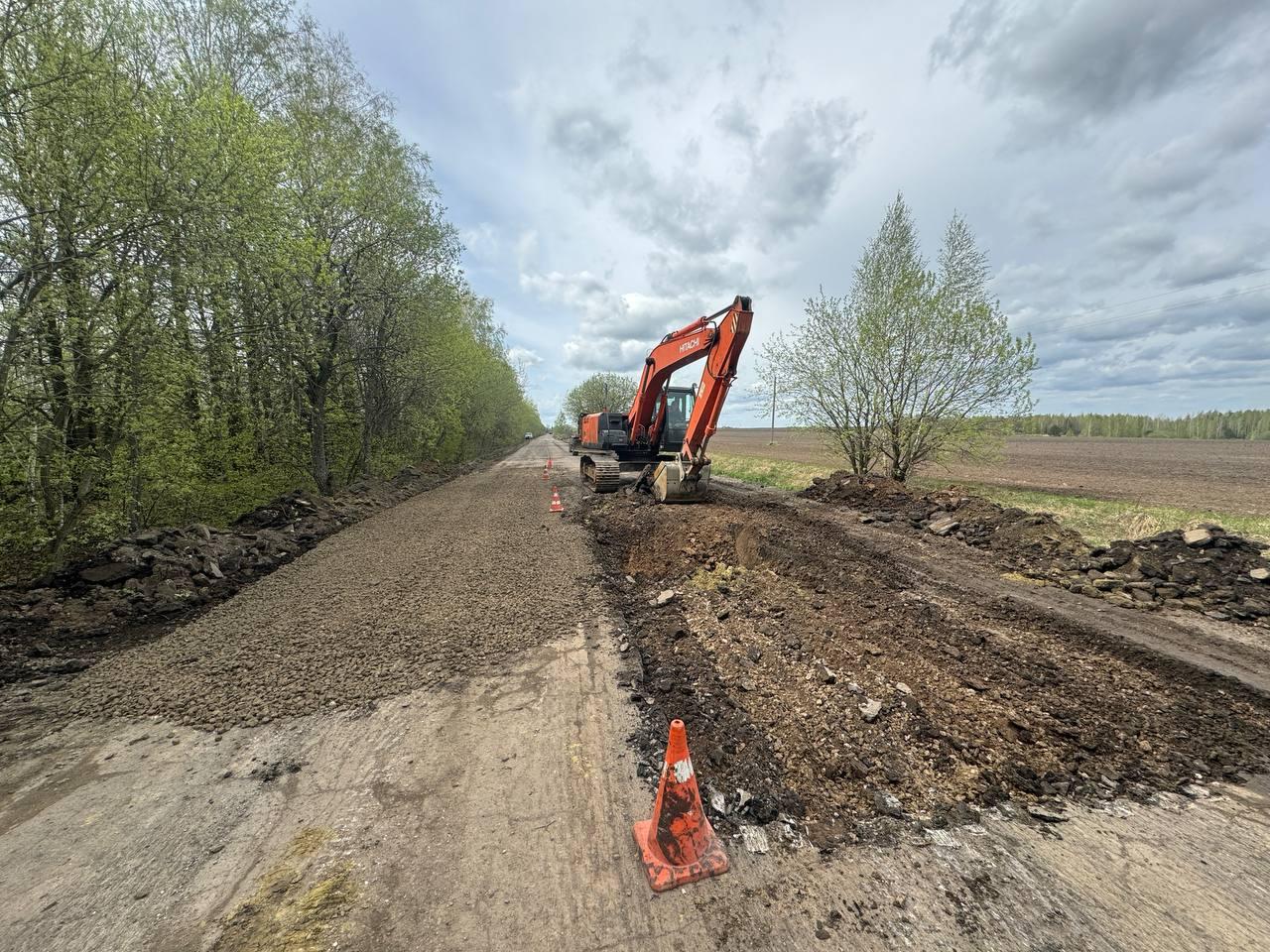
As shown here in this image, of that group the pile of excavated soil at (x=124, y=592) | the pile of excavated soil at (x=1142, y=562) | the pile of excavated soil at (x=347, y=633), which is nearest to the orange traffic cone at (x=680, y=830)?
the pile of excavated soil at (x=347, y=633)

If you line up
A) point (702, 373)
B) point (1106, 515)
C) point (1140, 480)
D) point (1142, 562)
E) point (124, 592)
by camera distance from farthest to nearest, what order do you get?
1. point (1140, 480)
2. point (1106, 515)
3. point (702, 373)
4. point (1142, 562)
5. point (124, 592)

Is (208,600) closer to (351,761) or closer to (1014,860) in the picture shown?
(351,761)

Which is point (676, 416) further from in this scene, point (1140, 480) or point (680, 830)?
point (1140, 480)

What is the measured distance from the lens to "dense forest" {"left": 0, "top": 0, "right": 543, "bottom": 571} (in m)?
5.25

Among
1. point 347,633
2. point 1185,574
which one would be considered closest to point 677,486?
point 347,633

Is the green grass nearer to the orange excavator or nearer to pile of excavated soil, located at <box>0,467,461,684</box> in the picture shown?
the orange excavator

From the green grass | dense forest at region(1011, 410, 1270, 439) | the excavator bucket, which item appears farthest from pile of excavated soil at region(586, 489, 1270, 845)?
dense forest at region(1011, 410, 1270, 439)

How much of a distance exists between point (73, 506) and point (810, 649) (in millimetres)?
9529

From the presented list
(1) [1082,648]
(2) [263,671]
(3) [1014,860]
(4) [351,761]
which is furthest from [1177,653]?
(2) [263,671]

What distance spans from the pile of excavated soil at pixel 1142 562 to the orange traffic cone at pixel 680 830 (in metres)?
6.26

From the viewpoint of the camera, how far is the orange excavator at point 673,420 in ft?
29.0

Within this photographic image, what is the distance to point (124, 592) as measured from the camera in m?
5.21

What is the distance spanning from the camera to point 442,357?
55.6ft

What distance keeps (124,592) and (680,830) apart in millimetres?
6606
